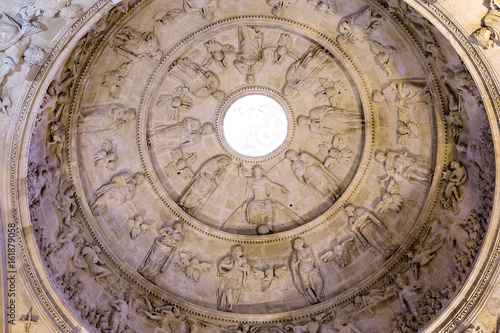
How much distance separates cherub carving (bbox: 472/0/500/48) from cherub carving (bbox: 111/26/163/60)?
8031mm

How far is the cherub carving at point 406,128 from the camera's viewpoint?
17.2 meters

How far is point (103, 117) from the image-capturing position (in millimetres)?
17094

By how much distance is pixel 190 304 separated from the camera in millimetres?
17625

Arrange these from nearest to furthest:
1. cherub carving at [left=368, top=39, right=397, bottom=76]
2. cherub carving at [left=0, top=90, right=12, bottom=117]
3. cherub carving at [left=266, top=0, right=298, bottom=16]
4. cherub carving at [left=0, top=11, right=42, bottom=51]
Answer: cherub carving at [left=0, top=11, right=42, bottom=51]
cherub carving at [left=0, top=90, right=12, bottom=117]
cherub carving at [left=368, top=39, right=397, bottom=76]
cherub carving at [left=266, top=0, right=298, bottom=16]

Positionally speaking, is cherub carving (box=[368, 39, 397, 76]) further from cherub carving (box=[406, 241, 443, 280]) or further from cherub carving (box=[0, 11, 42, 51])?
cherub carving (box=[0, 11, 42, 51])

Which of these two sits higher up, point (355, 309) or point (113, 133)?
point (113, 133)

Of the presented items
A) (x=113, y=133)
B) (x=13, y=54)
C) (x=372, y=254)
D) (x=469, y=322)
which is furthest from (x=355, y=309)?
(x=13, y=54)

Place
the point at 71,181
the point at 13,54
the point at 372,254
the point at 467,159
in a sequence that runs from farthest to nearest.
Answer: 1. the point at 372,254
2. the point at 71,181
3. the point at 467,159
4. the point at 13,54

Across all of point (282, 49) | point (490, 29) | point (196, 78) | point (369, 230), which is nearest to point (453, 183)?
point (369, 230)

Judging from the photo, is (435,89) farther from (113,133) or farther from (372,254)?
(113,133)

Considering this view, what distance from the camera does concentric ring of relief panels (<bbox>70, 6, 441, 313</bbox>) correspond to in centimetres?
1709

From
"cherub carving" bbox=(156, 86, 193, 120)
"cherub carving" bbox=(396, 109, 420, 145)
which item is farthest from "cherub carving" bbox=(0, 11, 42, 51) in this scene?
"cherub carving" bbox=(396, 109, 420, 145)

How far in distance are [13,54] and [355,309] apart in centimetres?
1035

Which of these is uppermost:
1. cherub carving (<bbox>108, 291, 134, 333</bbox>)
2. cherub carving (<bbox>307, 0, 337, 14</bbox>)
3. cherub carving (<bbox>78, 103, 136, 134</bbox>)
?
cherub carving (<bbox>307, 0, 337, 14</bbox>)
